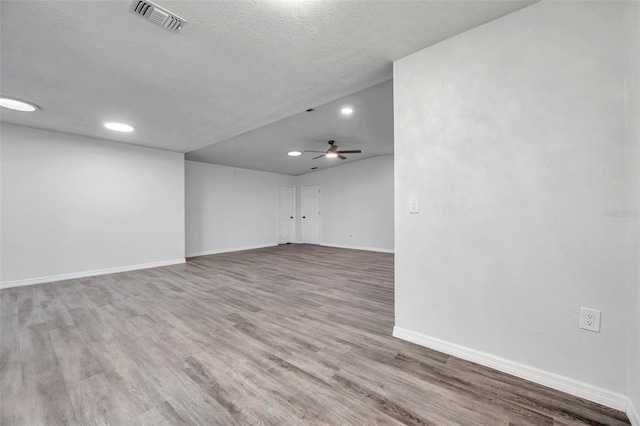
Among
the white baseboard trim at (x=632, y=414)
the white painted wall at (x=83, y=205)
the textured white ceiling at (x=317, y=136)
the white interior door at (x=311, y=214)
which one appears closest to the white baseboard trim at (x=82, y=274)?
the white painted wall at (x=83, y=205)

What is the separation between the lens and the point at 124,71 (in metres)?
2.28

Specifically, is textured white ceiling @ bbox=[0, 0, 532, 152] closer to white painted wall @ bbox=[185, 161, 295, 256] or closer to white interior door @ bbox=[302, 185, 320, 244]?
white painted wall @ bbox=[185, 161, 295, 256]

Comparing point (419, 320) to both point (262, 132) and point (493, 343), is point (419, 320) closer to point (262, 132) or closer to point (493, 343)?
point (493, 343)

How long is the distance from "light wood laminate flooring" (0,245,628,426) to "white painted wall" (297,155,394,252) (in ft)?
13.3

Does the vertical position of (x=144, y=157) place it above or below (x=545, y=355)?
above

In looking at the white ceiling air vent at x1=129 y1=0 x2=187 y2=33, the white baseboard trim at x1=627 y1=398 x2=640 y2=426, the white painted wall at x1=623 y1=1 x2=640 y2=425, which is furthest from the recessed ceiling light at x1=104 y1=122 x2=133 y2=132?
the white baseboard trim at x1=627 y1=398 x2=640 y2=426

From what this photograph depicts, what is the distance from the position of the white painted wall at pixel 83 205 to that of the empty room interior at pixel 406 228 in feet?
3.26

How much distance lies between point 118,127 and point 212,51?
290cm

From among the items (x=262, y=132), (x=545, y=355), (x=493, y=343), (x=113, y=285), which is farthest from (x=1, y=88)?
(x=545, y=355)

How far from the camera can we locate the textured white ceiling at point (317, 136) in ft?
11.7

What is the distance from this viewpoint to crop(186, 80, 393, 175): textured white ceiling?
3.58m

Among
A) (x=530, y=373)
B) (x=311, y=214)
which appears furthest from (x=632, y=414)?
(x=311, y=214)

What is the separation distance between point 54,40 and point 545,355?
411 cm

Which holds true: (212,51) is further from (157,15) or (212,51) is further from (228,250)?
(228,250)
